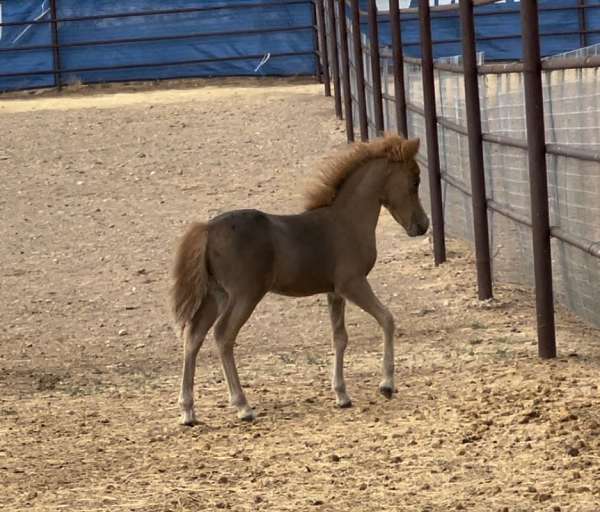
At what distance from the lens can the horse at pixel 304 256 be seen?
21.7 feet

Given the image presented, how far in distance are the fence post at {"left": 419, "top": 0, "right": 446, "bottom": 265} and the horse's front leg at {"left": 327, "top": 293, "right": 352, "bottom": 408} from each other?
12.2 ft

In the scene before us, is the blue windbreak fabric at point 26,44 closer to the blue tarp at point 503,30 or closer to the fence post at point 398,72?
the blue tarp at point 503,30

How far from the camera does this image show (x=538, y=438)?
5766 mm

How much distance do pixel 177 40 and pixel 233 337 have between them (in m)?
20.6

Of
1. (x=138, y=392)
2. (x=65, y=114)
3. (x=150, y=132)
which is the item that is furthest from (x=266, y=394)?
(x=65, y=114)

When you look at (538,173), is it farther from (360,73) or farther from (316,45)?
(316,45)

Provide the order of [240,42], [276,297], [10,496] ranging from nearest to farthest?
[10,496]
[276,297]
[240,42]

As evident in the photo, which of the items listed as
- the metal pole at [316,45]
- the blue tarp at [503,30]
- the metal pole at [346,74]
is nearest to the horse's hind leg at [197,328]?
the metal pole at [346,74]

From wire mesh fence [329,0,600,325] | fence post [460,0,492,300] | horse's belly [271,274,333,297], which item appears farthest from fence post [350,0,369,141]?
horse's belly [271,274,333,297]

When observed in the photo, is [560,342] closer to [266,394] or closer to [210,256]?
[266,394]

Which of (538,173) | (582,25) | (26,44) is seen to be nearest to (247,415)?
(538,173)

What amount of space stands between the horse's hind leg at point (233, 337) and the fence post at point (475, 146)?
9.40ft

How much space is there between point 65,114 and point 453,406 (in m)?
16.2

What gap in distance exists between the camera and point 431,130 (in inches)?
418
